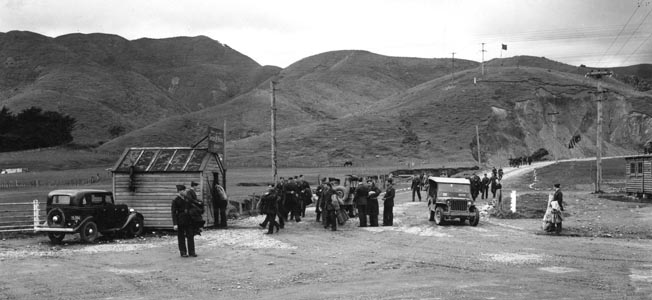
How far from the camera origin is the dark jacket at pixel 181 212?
1612cm

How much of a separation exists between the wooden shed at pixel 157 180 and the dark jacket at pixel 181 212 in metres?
6.73

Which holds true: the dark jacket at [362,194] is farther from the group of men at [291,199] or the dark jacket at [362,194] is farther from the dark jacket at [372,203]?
the group of men at [291,199]

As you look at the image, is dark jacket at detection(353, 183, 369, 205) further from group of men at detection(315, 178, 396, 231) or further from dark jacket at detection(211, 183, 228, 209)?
dark jacket at detection(211, 183, 228, 209)

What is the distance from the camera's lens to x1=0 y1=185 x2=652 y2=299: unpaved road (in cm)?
1143

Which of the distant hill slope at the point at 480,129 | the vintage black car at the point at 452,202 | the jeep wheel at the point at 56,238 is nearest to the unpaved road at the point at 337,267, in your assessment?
the jeep wheel at the point at 56,238

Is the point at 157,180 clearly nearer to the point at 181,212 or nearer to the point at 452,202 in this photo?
the point at 181,212

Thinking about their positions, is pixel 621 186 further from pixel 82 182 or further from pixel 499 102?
pixel 499 102

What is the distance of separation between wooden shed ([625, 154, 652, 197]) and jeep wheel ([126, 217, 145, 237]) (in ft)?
95.5

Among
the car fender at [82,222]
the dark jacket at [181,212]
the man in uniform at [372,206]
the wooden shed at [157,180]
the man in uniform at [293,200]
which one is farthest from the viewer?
the man in uniform at [293,200]

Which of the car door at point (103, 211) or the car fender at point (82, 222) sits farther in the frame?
the car door at point (103, 211)

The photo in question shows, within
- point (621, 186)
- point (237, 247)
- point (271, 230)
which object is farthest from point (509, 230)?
point (621, 186)

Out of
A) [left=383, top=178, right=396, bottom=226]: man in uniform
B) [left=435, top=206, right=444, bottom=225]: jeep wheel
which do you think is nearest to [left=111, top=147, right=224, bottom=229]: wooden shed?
[left=383, top=178, right=396, bottom=226]: man in uniform

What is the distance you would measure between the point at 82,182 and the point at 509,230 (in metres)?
43.0

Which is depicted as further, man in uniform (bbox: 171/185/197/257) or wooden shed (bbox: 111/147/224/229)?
wooden shed (bbox: 111/147/224/229)
